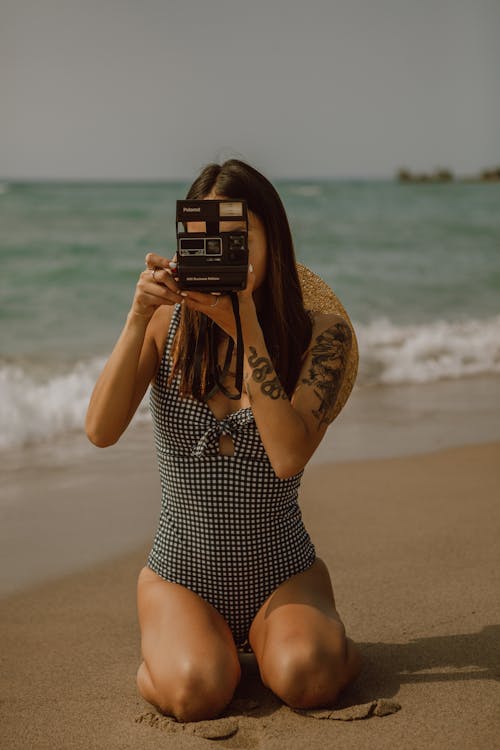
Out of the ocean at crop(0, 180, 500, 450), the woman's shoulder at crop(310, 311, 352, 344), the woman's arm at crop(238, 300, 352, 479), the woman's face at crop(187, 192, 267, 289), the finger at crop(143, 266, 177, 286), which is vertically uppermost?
the woman's face at crop(187, 192, 267, 289)

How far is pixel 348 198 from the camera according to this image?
1192 inches

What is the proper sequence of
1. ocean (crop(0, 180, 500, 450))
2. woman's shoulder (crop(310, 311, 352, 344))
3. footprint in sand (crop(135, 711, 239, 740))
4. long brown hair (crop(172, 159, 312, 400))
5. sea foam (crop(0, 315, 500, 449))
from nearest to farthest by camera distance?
footprint in sand (crop(135, 711, 239, 740)) < long brown hair (crop(172, 159, 312, 400)) < woman's shoulder (crop(310, 311, 352, 344)) < sea foam (crop(0, 315, 500, 449)) < ocean (crop(0, 180, 500, 450))

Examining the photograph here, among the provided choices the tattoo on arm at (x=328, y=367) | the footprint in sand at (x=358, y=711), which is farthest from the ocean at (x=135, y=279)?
the footprint in sand at (x=358, y=711)

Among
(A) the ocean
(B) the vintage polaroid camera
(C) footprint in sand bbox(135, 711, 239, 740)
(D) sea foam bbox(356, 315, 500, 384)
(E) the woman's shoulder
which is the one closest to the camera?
(C) footprint in sand bbox(135, 711, 239, 740)

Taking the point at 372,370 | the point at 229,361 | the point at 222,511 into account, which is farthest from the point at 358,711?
the point at 372,370

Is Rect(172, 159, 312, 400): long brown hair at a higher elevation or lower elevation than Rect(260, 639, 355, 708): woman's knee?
higher

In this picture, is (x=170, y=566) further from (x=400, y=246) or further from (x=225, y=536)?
(x=400, y=246)

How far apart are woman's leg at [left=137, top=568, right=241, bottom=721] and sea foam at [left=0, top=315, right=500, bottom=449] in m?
2.75

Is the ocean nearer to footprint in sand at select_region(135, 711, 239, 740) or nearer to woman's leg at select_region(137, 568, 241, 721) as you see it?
woman's leg at select_region(137, 568, 241, 721)

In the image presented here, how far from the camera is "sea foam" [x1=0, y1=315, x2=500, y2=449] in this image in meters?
5.43

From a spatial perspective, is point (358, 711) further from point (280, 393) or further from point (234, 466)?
point (280, 393)

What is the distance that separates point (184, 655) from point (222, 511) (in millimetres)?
380

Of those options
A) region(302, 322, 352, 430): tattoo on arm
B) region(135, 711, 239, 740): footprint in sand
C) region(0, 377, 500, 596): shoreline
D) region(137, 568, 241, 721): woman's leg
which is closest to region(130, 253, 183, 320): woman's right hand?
region(302, 322, 352, 430): tattoo on arm

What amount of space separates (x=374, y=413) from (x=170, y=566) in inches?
134
